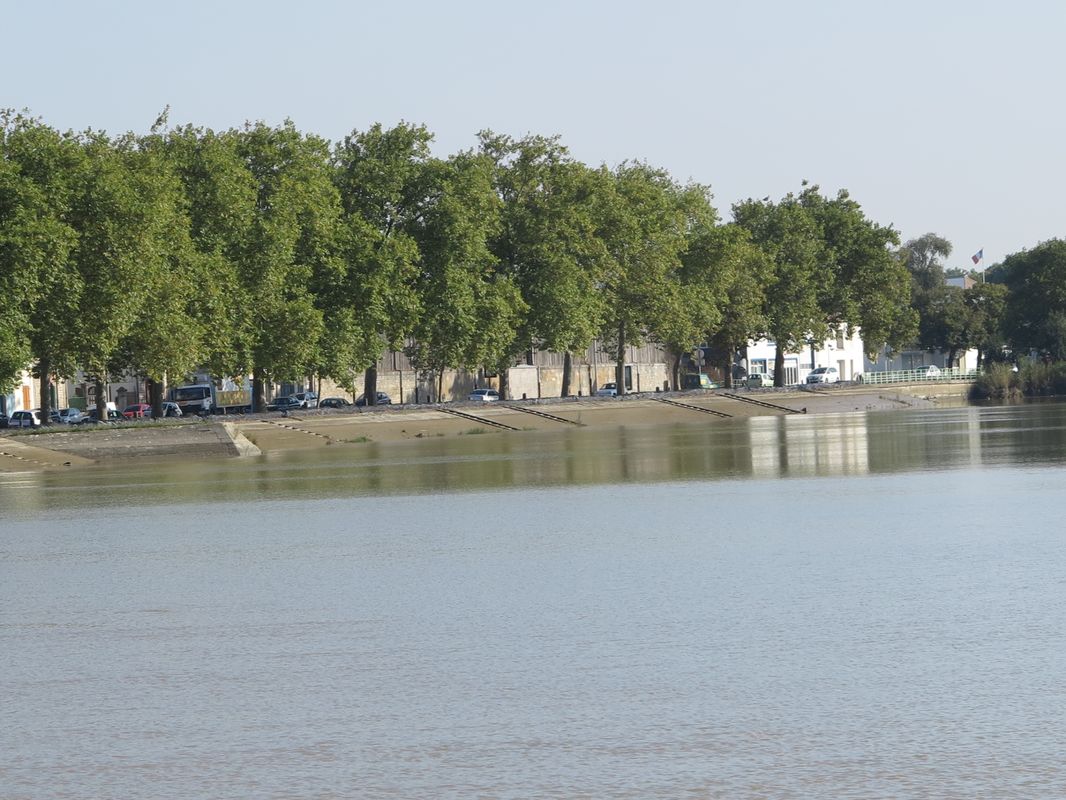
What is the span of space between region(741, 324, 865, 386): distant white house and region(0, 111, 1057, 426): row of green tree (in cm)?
3261

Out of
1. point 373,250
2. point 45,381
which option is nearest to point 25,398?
point 373,250

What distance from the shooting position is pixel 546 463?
54.5m

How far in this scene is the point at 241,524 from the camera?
3284 centimetres

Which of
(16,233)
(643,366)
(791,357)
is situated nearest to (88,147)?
(16,233)

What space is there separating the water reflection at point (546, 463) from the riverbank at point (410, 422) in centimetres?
309

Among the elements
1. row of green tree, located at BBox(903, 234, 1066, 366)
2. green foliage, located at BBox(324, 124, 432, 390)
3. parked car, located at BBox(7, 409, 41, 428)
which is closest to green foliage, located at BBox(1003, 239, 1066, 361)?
row of green tree, located at BBox(903, 234, 1066, 366)

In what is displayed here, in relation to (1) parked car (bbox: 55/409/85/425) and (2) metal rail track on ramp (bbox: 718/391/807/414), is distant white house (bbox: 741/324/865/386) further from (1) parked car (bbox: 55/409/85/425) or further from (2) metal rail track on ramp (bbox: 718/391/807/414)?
(1) parked car (bbox: 55/409/85/425)

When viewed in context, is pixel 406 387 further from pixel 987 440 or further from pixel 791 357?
pixel 987 440

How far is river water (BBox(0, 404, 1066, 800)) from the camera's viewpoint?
37.9ft

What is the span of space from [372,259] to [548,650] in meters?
74.8

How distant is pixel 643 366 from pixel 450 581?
133145 millimetres

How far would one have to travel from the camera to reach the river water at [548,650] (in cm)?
1155

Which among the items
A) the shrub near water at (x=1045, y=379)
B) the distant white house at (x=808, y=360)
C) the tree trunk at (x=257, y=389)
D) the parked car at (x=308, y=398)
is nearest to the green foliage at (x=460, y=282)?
the tree trunk at (x=257, y=389)

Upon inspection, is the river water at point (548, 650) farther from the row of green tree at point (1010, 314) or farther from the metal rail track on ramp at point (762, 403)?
the row of green tree at point (1010, 314)
